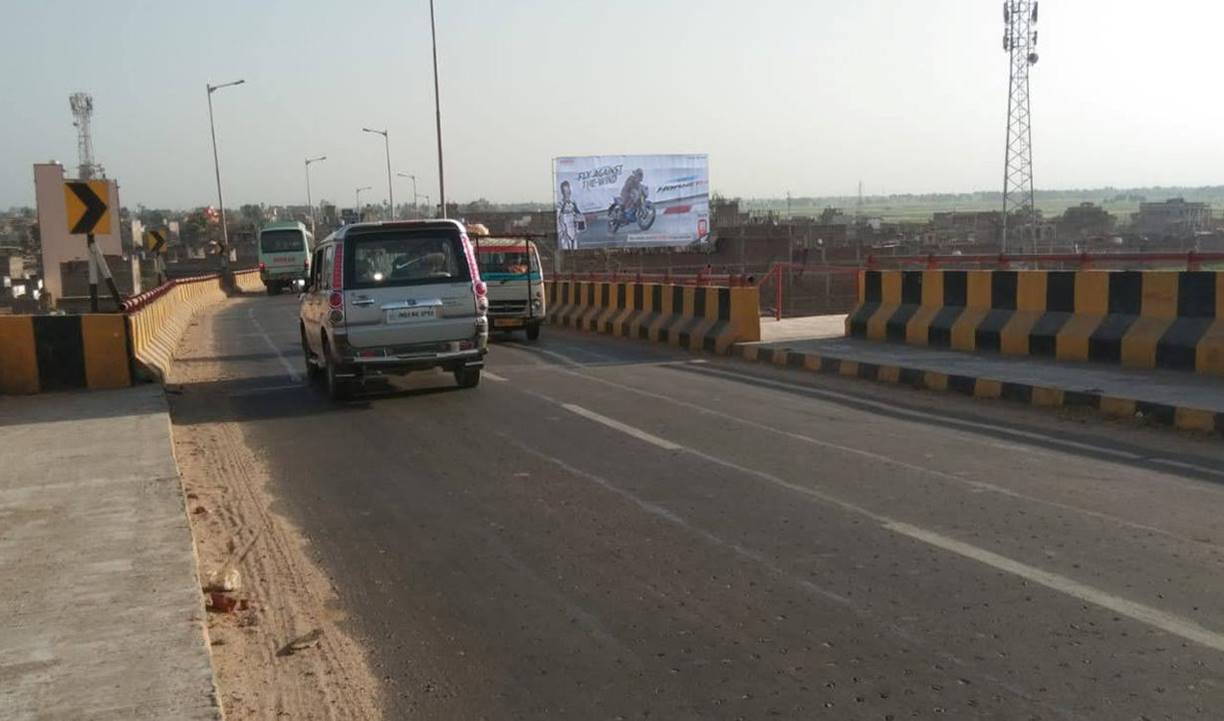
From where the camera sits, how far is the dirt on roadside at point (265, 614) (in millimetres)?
4633

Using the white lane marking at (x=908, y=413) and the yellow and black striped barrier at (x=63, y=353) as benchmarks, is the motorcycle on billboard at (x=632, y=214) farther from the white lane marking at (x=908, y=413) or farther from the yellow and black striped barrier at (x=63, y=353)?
the yellow and black striped barrier at (x=63, y=353)

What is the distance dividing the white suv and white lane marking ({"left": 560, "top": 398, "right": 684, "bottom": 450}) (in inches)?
60.7

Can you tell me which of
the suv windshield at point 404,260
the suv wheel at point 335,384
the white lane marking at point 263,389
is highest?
the suv windshield at point 404,260

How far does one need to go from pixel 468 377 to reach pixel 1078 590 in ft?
30.2

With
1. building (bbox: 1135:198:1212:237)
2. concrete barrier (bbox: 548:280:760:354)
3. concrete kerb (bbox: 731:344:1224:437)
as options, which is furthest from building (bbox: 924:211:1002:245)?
concrete kerb (bbox: 731:344:1224:437)

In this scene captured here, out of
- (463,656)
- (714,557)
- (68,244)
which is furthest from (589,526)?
(68,244)

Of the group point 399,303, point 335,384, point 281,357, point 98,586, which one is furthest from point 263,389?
point 98,586

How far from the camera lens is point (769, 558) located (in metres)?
6.33

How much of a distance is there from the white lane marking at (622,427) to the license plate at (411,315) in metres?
1.78

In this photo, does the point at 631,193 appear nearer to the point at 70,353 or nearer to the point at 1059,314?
the point at 1059,314

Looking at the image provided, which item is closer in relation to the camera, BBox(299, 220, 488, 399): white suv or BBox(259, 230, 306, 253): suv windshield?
BBox(299, 220, 488, 399): white suv

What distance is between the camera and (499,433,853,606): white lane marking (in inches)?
228

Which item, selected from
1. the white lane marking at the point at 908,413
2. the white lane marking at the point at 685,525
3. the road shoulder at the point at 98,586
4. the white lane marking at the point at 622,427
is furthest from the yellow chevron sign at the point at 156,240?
the white lane marking at the point at 685,525

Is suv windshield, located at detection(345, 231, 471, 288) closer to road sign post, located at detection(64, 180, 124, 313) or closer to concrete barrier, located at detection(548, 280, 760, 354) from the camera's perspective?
road sign post, located at detection(64, 180, 124, 313)
